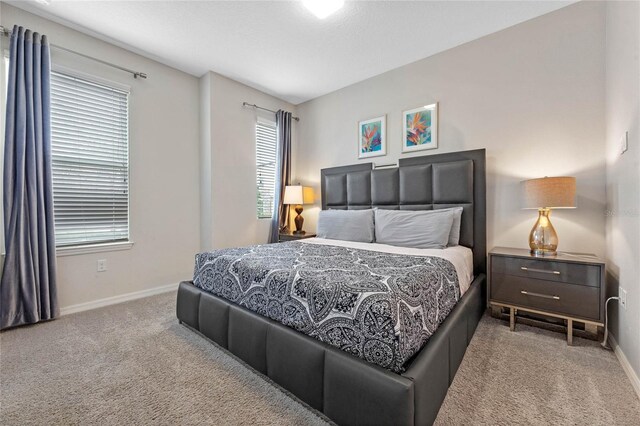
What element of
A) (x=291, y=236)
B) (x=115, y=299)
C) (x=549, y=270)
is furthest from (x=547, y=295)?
(x=115, y=299)

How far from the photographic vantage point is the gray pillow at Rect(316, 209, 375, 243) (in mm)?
3076

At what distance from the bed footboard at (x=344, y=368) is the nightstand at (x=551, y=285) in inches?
21.1

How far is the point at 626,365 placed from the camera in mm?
1686

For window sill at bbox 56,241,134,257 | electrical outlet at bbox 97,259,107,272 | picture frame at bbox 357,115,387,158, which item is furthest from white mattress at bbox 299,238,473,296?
electrical outlet at bbox 97,259,107,272

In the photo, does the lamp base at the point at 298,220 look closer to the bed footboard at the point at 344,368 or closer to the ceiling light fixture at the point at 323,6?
the bed footboard at the point at 344,368

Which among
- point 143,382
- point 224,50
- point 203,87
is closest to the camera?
point 143,382

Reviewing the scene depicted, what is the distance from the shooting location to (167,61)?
3.27 meters

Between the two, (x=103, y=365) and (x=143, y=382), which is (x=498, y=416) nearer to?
(x=143, y=382)

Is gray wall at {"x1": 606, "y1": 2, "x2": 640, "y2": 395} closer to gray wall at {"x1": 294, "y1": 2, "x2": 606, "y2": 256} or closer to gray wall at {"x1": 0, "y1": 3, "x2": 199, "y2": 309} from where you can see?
gray wall at {"x1": 294, "y1": 2, "x2": 606, "y2": 256}

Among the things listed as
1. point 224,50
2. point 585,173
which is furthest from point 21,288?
point 585,173

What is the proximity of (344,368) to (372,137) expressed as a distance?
3047 mm

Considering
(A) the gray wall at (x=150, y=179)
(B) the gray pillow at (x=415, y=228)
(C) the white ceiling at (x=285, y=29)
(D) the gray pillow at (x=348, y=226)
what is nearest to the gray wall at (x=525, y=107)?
(C) the white ceiling at (x=285, y=29)

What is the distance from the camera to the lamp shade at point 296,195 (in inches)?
160

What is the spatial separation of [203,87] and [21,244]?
2555mm
